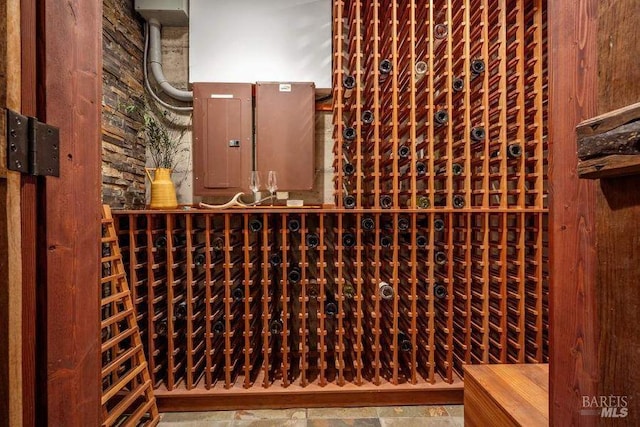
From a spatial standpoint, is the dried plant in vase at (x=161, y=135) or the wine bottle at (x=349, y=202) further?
the dried plant in vase at (x=161, y=135)

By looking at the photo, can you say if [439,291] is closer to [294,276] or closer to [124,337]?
[294,276]

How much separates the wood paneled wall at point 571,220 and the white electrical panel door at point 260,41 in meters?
2.11

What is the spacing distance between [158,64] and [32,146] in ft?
8.07

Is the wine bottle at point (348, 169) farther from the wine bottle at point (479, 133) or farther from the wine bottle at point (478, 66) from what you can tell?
the wine bottle at point (478, 66)

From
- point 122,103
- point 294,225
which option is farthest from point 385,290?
point 122,103

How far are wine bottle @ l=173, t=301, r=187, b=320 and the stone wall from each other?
0.90 metres

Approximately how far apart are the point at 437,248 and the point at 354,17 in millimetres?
1913

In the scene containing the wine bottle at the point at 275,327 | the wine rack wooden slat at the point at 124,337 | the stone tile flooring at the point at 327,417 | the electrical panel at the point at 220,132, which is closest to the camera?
the wine rack wooden slat at the point at 124,337

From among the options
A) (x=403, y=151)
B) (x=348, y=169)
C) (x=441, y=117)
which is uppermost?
(x=441, y=117)

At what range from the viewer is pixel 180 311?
2.03 m

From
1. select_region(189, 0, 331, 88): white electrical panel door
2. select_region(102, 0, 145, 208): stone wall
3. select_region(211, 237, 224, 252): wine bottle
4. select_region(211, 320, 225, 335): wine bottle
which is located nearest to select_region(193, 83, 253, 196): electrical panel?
select_region(189, 0, 331, 88): white electrical panel door

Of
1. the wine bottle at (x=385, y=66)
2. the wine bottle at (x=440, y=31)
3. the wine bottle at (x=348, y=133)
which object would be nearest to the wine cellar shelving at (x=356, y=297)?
the wine bottle at (x=348, y=133)

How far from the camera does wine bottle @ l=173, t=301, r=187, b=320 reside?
6.64 ft

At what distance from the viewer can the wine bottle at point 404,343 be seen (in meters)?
2.07
